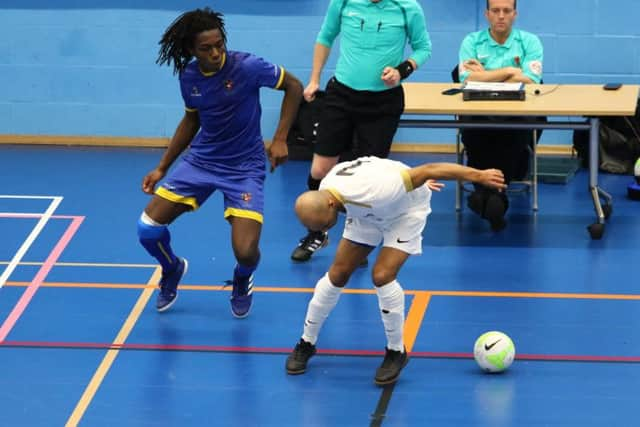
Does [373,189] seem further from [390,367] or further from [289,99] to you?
[289,99]

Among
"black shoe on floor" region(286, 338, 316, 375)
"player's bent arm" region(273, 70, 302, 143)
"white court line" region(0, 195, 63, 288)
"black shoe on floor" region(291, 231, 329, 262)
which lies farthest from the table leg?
"white court line" region(0, 195, 63, 288)

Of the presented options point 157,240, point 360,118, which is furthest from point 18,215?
point 360,118

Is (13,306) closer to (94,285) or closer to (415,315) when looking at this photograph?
(94,285)

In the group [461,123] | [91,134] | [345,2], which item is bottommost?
[91,134]

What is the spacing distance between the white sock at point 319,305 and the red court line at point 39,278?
1865mm

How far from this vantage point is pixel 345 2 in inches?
320

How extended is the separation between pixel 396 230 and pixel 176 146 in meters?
1.64

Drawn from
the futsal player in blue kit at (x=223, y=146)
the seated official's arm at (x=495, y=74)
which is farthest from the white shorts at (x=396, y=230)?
the seated official's arm at (x=495, y=74)

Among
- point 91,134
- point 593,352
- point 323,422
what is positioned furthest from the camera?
point 91,134

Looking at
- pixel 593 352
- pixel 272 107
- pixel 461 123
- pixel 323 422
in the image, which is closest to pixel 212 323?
pixel 323 422

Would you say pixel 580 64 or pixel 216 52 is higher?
pixel 216 52

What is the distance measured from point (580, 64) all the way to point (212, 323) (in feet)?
18.0

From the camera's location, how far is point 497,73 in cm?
930

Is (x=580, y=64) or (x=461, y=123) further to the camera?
(x=580, y=64)
